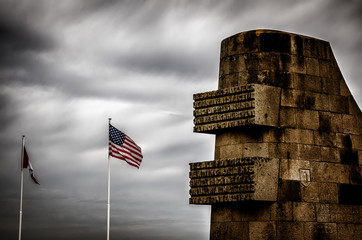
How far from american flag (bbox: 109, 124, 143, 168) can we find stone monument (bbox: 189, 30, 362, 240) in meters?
5.36

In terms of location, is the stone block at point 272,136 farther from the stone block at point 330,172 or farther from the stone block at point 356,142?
the stone block at point 356,142

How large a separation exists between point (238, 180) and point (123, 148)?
24.6ft

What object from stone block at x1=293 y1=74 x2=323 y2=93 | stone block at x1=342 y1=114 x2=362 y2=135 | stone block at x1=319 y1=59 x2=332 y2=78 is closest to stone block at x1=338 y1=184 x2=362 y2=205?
stone block at x1=342 y1=114 x2=362 y2=135

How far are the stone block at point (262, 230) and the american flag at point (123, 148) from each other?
24.7 ft

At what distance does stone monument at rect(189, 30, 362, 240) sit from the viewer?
18.4 m

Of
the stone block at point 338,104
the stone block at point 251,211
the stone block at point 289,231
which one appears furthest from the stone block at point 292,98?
the stone block at point 289,231

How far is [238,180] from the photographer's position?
1836 cm

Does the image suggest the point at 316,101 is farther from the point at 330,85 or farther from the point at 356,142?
the point at 356,142

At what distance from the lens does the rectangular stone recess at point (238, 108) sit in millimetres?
18594

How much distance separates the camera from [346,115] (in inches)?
802

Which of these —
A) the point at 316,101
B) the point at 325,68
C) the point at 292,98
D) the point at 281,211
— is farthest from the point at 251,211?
the point at 325,68

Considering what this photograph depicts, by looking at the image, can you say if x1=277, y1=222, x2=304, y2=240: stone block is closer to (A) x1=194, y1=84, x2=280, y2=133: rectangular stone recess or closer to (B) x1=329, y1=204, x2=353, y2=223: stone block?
(B) x1=329, y1=204, x2=353, y2=223: stone block

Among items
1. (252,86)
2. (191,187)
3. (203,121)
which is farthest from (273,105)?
(191,187)

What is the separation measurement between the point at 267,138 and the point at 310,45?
3820 mm
